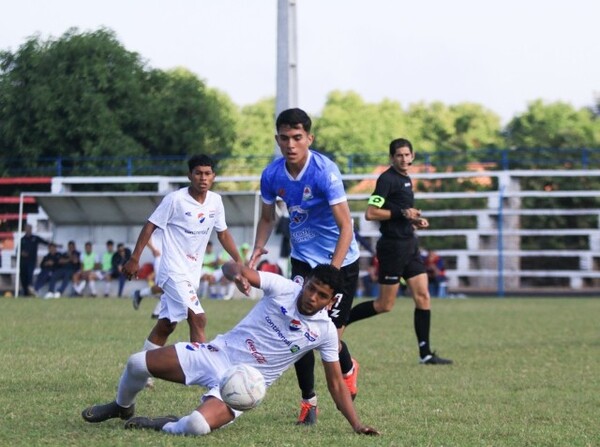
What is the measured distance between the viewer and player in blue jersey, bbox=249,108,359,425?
816 centimetres

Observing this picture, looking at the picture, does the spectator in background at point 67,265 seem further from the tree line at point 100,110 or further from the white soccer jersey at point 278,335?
the white soccer jersey at point 278,335

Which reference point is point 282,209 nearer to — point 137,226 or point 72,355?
point 137,226

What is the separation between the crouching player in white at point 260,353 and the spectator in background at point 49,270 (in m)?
23.1

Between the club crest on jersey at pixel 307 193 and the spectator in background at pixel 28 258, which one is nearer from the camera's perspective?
the club crest on jersey at pixel 307 193

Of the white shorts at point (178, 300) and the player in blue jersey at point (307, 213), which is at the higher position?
the player in blue jersey at point (307, 213)

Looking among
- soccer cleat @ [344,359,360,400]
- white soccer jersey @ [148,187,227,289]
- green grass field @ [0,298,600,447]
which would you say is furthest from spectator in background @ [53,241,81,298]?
soccer cleat @ [344,359,360,400]

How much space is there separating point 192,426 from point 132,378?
56 cm

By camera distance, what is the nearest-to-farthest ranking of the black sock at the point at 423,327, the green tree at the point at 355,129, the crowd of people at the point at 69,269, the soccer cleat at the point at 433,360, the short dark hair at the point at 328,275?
the short dark hair at the point at 328,275, the soccer cleat at the point at 433,360, the black sock at the point at 423,327, the crowd of people at the point at 69,269, the green tree at the point at 355,129

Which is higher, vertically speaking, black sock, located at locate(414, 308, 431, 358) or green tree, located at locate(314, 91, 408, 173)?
green tree, located at locate(314, 91, 408, 173)

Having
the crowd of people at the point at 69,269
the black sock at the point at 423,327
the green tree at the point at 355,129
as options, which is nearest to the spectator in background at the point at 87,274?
the crowd of people at the point at 69,269

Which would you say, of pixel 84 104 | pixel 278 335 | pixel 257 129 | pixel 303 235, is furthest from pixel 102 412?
pixel 257 129

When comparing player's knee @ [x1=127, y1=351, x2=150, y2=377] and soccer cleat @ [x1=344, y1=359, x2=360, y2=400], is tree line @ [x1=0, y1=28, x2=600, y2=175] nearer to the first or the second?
soccer cleat @ [x1=344, y1=359, x2=360, y2=400]

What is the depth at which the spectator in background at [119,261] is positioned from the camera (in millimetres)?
29969

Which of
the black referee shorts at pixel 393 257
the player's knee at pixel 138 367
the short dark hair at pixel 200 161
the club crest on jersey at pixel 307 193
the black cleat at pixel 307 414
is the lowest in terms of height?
the black cleat at pixel 307 414
